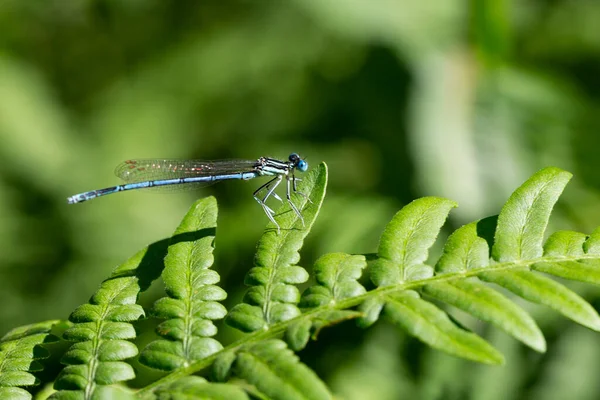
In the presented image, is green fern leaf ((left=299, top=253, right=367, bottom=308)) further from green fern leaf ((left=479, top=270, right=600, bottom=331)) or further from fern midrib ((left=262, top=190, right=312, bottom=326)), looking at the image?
green fern leaf ((left=479, top=270, right=600, bottom=331))

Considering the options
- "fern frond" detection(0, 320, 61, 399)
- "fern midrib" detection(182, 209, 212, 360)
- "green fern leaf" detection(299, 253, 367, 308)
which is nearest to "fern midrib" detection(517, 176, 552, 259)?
"green fern leaf" detection(299, 253, 367, 308)

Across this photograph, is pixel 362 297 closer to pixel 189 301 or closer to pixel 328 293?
pixel 328 293

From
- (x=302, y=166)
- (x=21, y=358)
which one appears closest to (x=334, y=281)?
(x=21, y=358)

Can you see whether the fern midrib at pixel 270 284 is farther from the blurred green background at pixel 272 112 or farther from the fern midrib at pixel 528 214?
the blurred green background at pixel 272 112

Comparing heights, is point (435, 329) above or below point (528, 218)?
below

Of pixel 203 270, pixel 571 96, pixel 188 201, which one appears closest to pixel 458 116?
pixel 571 96

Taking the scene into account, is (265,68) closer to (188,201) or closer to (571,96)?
(188,201)
